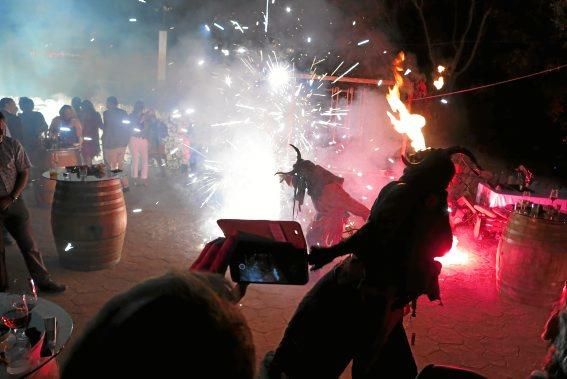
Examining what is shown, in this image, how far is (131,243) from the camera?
7027 millimetres

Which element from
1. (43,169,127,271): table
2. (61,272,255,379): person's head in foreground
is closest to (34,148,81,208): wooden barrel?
(43,169,127,271): table

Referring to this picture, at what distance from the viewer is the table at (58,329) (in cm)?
222

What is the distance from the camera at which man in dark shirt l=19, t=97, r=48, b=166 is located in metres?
8.55

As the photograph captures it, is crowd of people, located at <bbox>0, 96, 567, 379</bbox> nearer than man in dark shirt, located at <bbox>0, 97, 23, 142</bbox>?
Yes

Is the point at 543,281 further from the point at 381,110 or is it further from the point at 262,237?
the point at 381,110

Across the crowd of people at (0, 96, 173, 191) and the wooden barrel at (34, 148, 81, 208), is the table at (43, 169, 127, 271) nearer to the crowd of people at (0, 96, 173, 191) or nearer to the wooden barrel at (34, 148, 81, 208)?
the wooden barrel at (34, 148, 81, 208)

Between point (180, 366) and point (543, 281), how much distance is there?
612cm

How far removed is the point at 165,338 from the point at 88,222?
535cm

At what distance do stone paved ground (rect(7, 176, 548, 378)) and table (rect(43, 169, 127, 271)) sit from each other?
0.21 metres

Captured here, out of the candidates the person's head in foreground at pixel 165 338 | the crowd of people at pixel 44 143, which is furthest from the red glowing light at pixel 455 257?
the person's head in foreground at pixel 165 338

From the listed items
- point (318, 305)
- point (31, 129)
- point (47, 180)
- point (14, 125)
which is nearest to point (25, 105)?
point (31, 129)

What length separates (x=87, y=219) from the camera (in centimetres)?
554

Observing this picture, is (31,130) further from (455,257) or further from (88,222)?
(455,257)

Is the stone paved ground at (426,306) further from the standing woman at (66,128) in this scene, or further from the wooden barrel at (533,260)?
the standing woman at (66,128)
